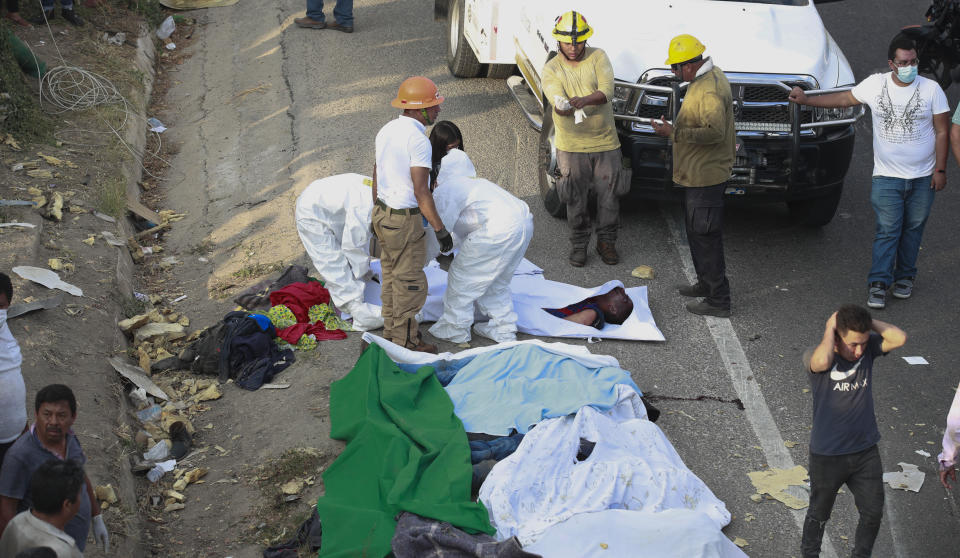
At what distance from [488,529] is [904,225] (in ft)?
14.6

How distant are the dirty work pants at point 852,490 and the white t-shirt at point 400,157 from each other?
317 cm

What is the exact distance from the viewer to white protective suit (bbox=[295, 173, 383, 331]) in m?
7.21

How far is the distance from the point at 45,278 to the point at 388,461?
137 inches

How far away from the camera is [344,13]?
13.2 m

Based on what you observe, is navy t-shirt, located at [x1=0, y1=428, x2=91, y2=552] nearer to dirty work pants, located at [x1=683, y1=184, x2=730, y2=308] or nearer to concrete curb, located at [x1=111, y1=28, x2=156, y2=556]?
concrete curb, located at [x1=111, y1=28, x2=156, y2=556]

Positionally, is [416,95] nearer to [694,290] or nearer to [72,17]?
[694,290]

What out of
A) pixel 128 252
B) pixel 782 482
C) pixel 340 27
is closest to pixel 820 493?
pixel 782 482

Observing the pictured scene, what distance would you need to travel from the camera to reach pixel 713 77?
22.7 feet

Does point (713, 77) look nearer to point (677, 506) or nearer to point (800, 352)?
point (800, 352)

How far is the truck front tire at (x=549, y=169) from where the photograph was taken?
27.5ft

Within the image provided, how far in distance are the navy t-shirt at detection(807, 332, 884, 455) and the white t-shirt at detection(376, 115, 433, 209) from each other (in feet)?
10.0

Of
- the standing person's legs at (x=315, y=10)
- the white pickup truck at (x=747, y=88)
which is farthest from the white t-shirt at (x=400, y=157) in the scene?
the standing person's legs at (x=315, y=10)

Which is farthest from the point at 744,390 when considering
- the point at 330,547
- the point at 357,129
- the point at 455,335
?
the point at 357,129

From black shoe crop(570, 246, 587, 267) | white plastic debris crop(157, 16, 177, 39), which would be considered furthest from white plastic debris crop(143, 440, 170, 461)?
white plastic debris crop(157, 16, 177, 39)
